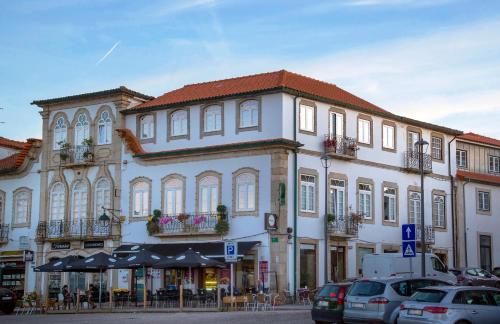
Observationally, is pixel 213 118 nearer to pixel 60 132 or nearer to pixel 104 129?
pixel 104 129

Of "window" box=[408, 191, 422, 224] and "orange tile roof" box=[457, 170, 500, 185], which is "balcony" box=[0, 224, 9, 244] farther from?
"orange tile roof" box=[457, 170, 500, 185]

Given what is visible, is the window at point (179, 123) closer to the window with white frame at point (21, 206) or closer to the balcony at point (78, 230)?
the balcony at point (78, 230)

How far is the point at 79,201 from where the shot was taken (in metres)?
48.2

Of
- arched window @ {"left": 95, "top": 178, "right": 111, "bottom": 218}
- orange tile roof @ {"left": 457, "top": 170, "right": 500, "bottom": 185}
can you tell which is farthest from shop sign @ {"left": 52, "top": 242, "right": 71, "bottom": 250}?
orange tile roof @ {"left": 457, "top": 170, "right": 500, "bottom": 185}

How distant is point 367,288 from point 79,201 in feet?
89.4

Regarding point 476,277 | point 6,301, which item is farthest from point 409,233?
point 6,301

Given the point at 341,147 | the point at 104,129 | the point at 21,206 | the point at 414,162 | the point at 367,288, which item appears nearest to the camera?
the point at 367,288

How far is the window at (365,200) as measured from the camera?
45.2m

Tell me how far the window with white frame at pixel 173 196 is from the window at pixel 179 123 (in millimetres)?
2392

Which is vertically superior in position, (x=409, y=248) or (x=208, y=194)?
(x=208, y=194)

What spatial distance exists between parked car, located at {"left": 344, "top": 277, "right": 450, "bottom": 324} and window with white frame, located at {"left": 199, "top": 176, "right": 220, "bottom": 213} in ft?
62.3

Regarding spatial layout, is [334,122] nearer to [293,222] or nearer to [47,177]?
[293,222]

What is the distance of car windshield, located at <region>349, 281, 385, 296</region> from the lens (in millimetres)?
23625

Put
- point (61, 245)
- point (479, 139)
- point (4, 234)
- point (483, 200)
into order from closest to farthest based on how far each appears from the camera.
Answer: point (61, 245) < point (4, 234) < point (483, 200) < point (479, 139)
